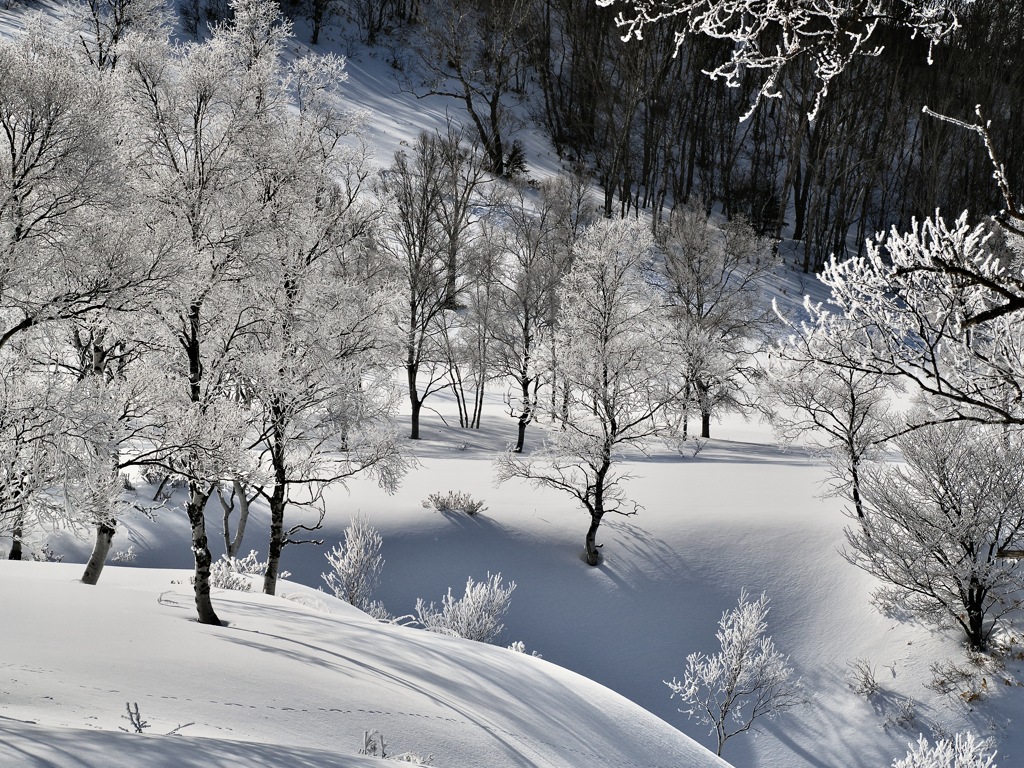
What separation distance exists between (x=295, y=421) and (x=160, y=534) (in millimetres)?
7288

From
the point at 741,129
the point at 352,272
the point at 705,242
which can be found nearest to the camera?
the point at 352,272

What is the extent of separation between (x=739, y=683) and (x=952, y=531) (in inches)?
201

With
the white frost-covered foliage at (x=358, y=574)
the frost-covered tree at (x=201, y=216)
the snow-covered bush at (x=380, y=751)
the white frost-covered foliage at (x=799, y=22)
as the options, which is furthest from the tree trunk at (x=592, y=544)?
the white frost-covered foliage at (x=799, y=22)

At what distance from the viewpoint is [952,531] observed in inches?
551

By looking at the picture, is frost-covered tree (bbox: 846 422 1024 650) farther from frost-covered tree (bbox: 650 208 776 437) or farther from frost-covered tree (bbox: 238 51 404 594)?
frost-covered tree (bbox: 238 51 404 594)

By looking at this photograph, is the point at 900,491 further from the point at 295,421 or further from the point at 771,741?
the point at 295,421

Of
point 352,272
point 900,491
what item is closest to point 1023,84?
point 900,491

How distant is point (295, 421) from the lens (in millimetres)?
12234

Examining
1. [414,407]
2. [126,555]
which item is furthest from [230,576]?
[414,407]

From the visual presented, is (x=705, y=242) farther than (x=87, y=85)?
Yes

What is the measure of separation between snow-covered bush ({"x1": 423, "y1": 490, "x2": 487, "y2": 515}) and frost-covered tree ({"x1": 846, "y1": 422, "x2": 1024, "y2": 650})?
345 inches

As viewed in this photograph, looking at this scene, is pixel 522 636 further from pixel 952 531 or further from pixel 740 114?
pixel 740 114

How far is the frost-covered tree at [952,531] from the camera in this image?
13.8 m

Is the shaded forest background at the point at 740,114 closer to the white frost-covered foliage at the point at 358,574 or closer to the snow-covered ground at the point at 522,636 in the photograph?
the snow-covered ground at the point at 522,636
